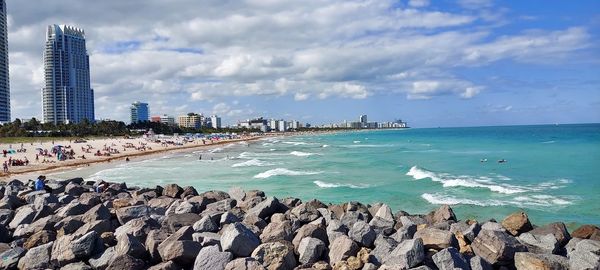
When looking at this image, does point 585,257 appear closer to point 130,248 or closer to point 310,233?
point 310,233

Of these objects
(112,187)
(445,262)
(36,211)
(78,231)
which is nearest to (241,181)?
(112,187)

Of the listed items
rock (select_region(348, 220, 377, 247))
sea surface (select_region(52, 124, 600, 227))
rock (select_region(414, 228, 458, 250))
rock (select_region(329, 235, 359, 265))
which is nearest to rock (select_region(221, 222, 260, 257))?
rock (select_region(329, 235, 359, 265))

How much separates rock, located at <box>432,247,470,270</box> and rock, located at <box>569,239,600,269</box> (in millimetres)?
1511

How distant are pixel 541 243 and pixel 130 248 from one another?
20.2 ft

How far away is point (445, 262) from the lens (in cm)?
629

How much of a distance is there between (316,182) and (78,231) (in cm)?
1863

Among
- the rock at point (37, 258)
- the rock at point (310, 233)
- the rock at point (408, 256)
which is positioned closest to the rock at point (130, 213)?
the rock at point (37, 258)

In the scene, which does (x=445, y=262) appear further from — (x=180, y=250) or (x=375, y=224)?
(x=180, y=250)

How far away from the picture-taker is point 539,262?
6.43 m

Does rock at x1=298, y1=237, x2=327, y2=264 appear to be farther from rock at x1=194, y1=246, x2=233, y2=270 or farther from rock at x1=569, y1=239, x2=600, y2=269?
rock at x1=569, y1=239, x2=600, y2=269

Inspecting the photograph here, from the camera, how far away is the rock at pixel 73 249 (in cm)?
713

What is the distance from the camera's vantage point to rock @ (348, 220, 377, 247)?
24.3 ft

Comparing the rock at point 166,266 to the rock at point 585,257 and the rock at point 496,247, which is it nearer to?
the rock at point 496,247

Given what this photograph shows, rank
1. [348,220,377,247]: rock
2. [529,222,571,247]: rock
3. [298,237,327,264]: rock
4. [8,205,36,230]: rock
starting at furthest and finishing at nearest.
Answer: [8,205,36,230]: rock
[529,222,571,247]: rock
[348,220,377,247]: rock
[298,237,327,264]: rock
